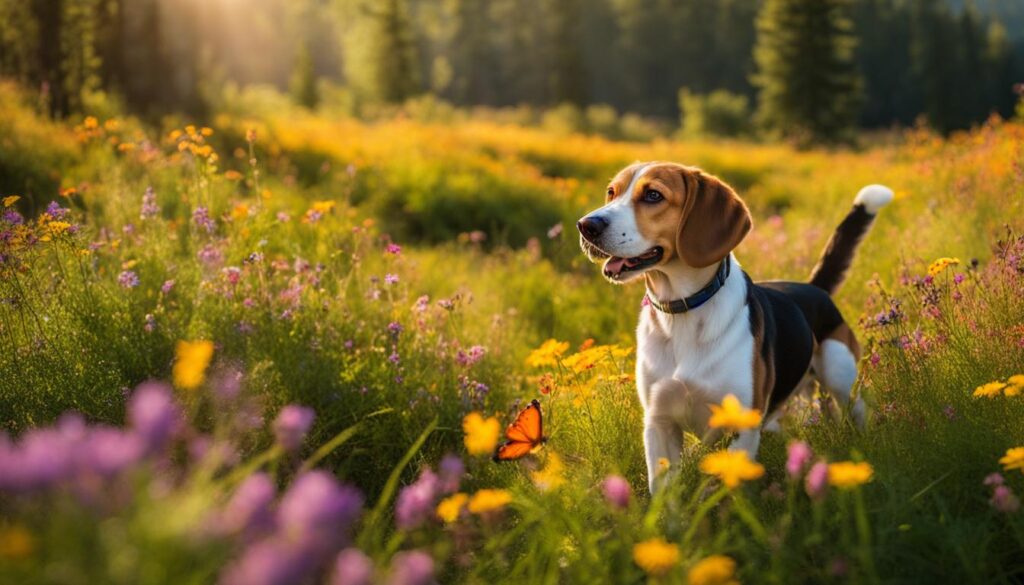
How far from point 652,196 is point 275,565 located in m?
2.66

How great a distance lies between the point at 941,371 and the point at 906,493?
36.4 inches

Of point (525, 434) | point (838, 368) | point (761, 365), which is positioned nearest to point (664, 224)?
point (761, 365)

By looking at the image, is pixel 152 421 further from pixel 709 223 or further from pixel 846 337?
pixel 846 337

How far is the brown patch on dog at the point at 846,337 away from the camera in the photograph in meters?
4.40

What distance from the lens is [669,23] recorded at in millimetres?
65438

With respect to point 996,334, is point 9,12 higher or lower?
higher

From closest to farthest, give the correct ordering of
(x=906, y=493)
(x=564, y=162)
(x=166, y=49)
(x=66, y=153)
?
(x=906, y=493), (x=66, y=153), (x=166, y=49), (x=564, y=162)

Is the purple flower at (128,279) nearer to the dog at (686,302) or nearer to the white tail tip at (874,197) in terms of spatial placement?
the dog at (686,302)

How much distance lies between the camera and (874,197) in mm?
4527

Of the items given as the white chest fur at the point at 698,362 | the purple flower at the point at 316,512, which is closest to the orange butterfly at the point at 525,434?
the white chest fur at the point at 698,362

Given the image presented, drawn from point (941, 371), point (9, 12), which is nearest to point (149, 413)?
point (941, 371)

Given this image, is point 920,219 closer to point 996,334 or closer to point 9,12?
point 996,334

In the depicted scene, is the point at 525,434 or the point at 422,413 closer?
the point at 525,434

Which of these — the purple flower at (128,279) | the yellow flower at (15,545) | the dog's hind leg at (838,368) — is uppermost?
the yellow flower at (15,545)
